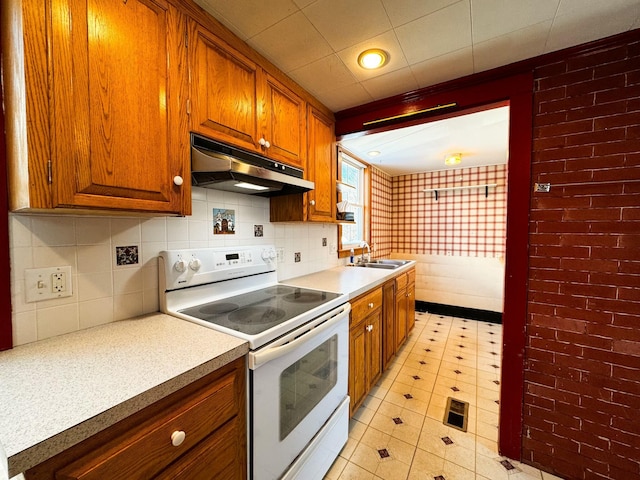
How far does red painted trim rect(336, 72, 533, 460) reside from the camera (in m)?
1.45

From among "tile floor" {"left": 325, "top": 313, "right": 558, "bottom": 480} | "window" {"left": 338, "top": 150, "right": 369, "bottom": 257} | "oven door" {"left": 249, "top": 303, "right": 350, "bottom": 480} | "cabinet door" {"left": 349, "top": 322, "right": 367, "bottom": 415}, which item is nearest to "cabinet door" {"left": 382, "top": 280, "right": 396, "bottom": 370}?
"tile floor" {"left": 325, "top": 313, "right": 558, "bottom": 480}

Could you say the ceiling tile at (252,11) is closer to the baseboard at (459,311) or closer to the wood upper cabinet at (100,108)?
the wood upper cabinet at (100,108)

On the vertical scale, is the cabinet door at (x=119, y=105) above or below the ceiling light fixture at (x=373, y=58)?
below

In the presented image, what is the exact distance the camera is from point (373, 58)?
4.78ft

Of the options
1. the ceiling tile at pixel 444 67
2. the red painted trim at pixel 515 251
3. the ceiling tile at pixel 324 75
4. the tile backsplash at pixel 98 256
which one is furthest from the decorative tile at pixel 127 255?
the red painted trim at pixel 515 251

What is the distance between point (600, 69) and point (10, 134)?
2.52 metres

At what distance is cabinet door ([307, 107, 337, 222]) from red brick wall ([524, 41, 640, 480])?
4.37 ft

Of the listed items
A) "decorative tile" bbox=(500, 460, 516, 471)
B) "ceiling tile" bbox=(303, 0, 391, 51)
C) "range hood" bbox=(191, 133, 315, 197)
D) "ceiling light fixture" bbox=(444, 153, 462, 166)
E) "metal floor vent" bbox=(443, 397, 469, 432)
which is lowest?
"decorative tile" bbox=(500, 460, 516, 471)

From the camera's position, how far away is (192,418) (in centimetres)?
77

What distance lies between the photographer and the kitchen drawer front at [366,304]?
169cm

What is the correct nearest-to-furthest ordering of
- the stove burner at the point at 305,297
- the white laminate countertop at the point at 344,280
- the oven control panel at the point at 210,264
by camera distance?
the oven control panel at the point at 210,264, the stove burner at the point at 305,297, the white laminate countertop at the point at 344,280

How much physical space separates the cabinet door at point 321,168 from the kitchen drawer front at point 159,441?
1250 millimetres

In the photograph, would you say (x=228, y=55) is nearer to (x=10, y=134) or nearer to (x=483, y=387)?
(x=10, y=134)

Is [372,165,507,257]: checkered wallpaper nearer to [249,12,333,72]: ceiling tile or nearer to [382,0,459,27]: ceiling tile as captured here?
[249,12,333,72]: ceiling tile
